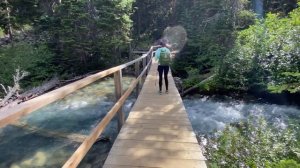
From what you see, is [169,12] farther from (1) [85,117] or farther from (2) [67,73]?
(1) [85,117]

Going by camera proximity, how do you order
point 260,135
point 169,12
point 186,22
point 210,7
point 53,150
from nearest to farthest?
point 260,135 < point 53,150 < point 210,7 < point 186,22 < point 169,12

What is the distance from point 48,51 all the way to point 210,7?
13.6 metres

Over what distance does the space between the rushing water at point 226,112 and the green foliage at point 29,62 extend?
12.5 metres

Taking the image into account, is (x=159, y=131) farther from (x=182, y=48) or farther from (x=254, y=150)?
(x=182, y=48)

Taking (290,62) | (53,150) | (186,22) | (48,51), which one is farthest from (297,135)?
(48,51)

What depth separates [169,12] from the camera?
32.9 metres

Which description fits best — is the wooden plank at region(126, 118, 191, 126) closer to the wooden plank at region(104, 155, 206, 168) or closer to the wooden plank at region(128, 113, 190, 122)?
the wooden plank at region(128, 113, 190, 122)

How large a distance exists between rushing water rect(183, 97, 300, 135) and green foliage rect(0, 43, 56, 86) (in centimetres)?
1252

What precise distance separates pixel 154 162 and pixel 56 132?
8104 millimetres

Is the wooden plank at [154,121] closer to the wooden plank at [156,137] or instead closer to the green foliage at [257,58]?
the wooden plank at [156,137]

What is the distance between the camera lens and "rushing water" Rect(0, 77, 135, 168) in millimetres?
8837

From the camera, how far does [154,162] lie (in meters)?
4.04

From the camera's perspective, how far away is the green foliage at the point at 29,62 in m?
20.9

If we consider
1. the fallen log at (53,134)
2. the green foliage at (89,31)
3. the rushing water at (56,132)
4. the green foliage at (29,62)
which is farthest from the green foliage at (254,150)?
the green foliage at (29,62)
